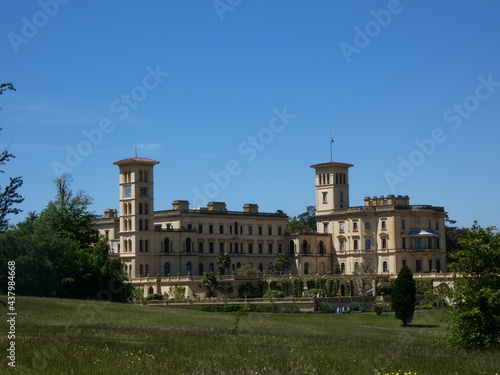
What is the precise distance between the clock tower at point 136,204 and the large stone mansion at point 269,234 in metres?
0.12

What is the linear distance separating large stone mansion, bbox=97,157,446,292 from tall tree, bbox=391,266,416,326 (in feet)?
107

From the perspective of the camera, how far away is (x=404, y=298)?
71.1 meters

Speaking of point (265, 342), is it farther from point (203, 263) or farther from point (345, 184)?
point (345, 184)

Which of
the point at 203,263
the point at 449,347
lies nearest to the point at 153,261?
the point at 203,263

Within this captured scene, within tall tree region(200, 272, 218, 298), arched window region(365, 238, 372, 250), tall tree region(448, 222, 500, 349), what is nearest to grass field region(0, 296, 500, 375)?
tall tree region(448, 222, 500, 349)

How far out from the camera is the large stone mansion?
334 feet

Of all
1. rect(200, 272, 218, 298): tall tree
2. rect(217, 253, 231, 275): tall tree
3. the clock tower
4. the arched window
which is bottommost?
rect(200, 272, 218, 298): tall tree

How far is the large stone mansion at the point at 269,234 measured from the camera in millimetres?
101938

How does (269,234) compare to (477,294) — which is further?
(269,234)

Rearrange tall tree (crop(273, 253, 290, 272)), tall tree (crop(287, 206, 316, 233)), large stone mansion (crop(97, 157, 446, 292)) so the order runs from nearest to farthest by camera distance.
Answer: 1. large stone mansion (crop(97, 157, 446, 292))
2. tall tree (crop(273, 253, 290, 272))
3. tall tree (crop(287, 206, 316, 233))

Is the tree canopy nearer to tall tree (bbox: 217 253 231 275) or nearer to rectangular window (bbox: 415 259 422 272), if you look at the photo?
tall tree (bbox: 217 253 231 275)

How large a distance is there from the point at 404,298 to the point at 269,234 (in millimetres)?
46653

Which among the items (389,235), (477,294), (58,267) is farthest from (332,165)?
(477,294)

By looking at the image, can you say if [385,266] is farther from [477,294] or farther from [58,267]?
[477,294]
